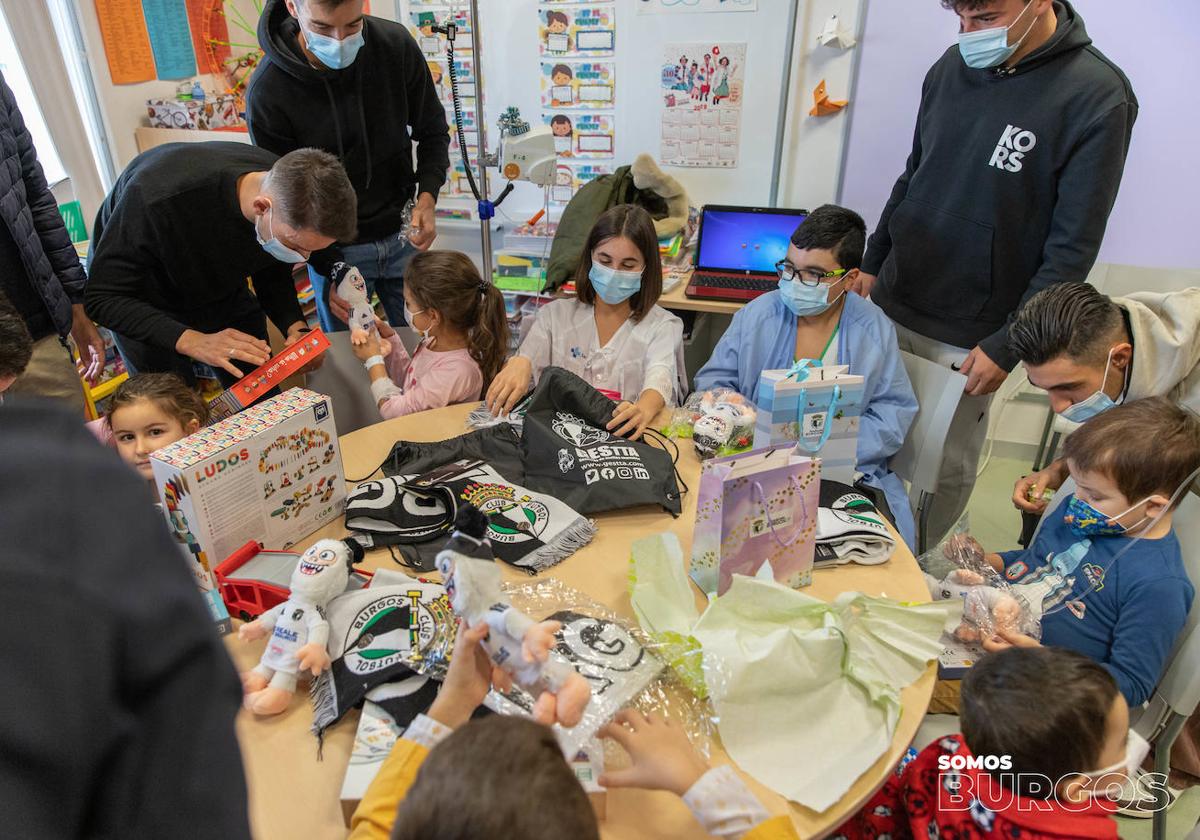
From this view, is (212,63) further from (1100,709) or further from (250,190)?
(1100,709)

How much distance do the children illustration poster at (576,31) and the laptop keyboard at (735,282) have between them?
1253 millimetres

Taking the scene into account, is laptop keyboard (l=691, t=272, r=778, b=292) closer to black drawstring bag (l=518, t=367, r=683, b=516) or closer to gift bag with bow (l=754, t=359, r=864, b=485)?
black drawstring bag (l=518, t=367, r=683, b=516)

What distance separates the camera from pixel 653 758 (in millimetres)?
941

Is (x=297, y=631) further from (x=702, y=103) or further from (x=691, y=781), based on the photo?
(x=702, y=103)

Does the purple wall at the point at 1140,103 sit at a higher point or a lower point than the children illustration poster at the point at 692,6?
lower

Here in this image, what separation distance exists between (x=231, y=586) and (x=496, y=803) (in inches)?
35.0

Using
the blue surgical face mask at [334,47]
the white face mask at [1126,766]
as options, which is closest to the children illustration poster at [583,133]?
the blue surgical face mask at [334,47]

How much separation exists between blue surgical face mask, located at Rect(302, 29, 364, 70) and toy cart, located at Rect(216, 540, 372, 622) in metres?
1.62

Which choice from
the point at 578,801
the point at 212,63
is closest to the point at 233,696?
the point at 578,801

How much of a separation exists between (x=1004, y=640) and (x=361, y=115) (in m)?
2.44

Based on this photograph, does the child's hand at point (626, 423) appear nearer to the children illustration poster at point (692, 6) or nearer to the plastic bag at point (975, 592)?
the plastic bag at point (975, 592)

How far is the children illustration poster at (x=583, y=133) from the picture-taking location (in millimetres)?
3664

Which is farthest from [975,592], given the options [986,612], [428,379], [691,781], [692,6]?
[692,6]

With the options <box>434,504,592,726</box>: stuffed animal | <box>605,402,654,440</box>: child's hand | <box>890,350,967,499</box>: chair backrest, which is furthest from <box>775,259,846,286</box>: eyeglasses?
<box>434,504,592,726</box>: stuffed animal
